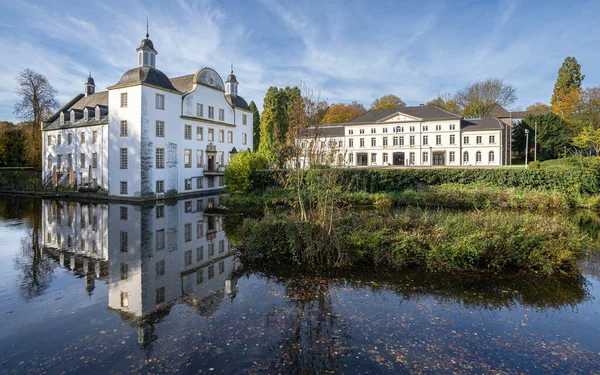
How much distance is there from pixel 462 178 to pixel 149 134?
22.7 meters

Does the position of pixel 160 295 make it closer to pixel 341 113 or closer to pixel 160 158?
pixel 160 158

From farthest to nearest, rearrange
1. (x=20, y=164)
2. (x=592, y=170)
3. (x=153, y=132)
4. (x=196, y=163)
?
(x=20, y=164) < (x=196, y=163) < (x=153, y=132) < (x=592, y=170)

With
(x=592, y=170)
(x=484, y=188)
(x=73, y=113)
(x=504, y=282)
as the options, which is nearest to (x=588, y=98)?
(x=592, y=170)

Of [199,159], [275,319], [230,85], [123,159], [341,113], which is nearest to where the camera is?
[275,319]

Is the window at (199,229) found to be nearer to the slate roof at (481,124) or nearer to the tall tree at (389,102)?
the slate roof at (481,124)

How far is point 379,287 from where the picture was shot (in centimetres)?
743

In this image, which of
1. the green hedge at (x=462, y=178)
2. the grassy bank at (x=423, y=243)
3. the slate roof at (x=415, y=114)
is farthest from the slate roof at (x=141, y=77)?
the slate roof at (x=415, y=114)

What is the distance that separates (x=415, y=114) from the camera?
54.2 metres

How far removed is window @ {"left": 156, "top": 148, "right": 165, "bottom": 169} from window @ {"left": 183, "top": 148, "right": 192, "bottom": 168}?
2425mm

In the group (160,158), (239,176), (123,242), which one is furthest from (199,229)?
(160,158)

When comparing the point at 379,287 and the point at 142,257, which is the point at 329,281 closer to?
the point at 379,287

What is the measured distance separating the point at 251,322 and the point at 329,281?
250cm

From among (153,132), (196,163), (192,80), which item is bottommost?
(196,163)

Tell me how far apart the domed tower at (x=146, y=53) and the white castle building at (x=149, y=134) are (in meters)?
0.07
